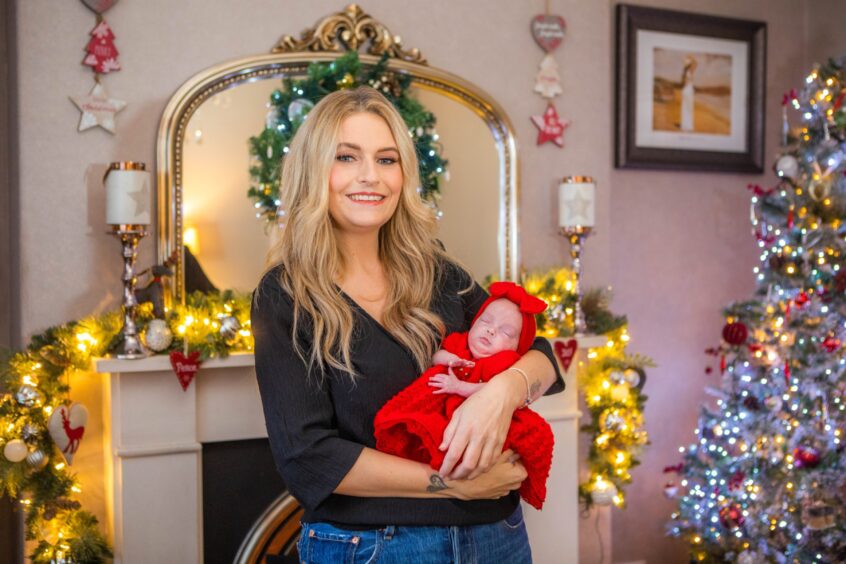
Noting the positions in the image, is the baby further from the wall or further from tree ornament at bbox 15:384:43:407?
the wall

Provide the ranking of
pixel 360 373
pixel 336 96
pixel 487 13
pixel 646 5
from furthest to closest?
1. pixel 646 5
2. pixel 487 13
3. pixel 336 96
4. pixel 360 373

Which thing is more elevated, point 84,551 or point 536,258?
point 536,258

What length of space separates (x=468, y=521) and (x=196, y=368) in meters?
1.38

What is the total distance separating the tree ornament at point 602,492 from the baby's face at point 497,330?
188 cm

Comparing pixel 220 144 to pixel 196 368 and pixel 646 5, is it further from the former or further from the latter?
pixel 646 5

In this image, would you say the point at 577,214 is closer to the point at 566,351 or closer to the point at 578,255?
the point at 578,255

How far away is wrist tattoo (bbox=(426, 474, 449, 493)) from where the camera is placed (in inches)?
56.6

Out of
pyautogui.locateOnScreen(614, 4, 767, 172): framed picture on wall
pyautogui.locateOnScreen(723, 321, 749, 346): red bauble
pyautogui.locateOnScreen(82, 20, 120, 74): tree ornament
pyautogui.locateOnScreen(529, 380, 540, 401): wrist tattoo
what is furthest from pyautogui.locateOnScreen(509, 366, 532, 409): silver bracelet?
pyautogui.locateOnScreen(614, 4, 767, 172): framed picture on wall

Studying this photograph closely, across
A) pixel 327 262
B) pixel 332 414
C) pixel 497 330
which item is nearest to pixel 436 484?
pixel 332 414

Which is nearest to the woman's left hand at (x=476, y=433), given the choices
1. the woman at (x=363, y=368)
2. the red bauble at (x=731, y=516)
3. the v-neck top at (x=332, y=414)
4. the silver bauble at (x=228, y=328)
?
the woman at (x=363, y=368)

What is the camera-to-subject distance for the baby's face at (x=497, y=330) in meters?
1.63

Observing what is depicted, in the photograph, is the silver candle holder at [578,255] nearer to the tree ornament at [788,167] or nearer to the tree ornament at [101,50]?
the tree ornament at [788,167]

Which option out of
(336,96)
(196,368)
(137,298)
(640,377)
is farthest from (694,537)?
(336,96)

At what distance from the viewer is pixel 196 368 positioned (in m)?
2.59
